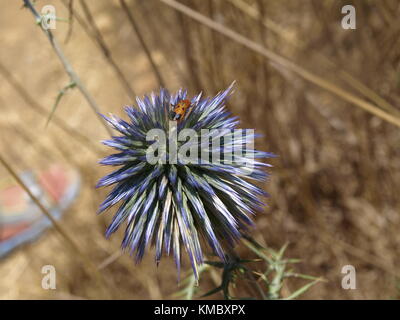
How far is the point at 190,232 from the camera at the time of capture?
0.86m

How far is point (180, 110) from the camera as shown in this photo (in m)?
0.86

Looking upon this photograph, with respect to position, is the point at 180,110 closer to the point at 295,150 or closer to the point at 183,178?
the point at 183,178

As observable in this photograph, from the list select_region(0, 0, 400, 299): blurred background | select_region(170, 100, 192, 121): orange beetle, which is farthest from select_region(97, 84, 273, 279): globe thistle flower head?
select_region(0, 0, 400, 299): blurred background

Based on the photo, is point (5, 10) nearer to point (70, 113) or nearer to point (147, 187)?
point (70, 113)

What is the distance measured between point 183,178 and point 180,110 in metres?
0.14

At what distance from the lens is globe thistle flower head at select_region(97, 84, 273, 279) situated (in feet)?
2.81

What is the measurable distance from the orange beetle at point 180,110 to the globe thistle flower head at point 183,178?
1 centimetres

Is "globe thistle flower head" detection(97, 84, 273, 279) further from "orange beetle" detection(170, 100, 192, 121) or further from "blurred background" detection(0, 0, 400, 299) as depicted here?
"blurred background" detection(0, 0, 400, 299)

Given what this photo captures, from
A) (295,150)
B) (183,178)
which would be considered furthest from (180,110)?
(295,150)

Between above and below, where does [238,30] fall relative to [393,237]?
above

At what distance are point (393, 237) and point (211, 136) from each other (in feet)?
5.11

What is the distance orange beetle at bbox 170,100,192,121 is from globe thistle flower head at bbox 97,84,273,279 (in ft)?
0.03

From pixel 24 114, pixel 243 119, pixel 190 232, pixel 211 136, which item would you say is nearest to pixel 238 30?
pixel 243 119

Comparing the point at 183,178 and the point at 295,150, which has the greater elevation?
the point at 295,150
